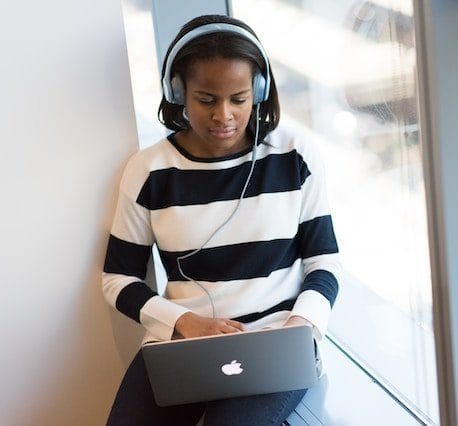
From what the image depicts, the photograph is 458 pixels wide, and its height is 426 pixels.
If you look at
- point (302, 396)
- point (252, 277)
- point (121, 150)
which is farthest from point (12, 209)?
point (302, 396)

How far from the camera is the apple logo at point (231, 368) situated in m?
0.99

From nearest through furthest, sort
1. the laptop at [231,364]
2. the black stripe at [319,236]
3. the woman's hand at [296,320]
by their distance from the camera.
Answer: the laptop at [231,364] → the woman's hand at [296,320] → the black stripe at [319,236]

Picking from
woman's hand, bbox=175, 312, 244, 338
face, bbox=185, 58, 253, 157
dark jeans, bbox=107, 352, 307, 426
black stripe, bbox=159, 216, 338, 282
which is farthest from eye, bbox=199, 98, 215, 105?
dark jeans, bbox=107, 352, 307, 426

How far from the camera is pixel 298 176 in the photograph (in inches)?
46.0

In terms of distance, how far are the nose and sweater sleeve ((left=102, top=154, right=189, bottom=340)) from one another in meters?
0.18

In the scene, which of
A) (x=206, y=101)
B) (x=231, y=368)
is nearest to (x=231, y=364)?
(x=231, y=368)

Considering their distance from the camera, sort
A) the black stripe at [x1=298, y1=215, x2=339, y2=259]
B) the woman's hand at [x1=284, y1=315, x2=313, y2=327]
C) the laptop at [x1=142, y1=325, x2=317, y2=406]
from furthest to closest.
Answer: the black stripe at [x1=298, y1=215, x2=339, y2=259] → the woman's hand at [x1=284, y1=315, x2=313, y2=327] → the laptop at [x1=142, y1=325, x2=317, y2=406]

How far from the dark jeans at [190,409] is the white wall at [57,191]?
179 millimetres

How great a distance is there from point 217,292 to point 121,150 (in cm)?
31

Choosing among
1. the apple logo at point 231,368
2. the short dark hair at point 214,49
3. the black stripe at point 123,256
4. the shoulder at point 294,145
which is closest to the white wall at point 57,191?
the black stripe at point 123,256

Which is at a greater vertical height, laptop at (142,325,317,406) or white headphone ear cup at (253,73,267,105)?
white headphone ear cup at (253,73,267,105)

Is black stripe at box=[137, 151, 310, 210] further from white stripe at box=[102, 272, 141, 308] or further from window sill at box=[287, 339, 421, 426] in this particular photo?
window sill at box=[287, 339, 421, 426]

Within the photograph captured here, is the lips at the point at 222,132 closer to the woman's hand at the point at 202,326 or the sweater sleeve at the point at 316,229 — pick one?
the sweater sleeve at the point at 316,229

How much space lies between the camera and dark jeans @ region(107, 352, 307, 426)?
1028 mm
